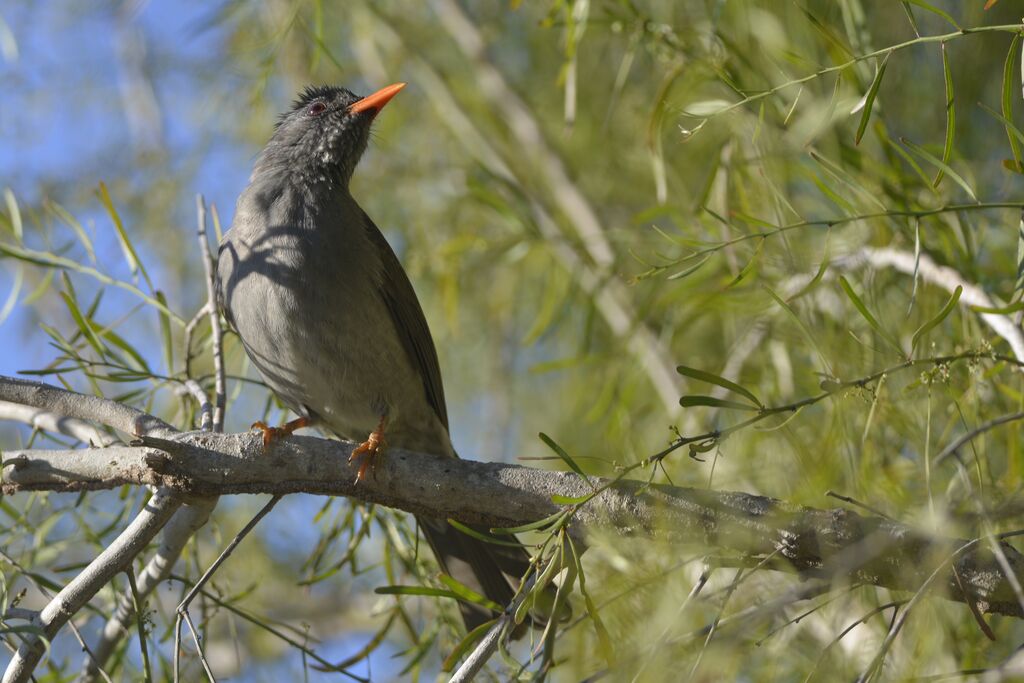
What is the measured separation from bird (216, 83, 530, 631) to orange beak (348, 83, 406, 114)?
0.11ft

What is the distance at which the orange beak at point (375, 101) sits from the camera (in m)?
4.41

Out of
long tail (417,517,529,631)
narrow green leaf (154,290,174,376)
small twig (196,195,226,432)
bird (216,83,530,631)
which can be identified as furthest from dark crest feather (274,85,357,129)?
long tail (417,517,529,631)

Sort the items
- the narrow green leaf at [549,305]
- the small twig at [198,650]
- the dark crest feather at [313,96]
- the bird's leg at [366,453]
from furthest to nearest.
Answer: the dark crest feather at [313,96]
the narrow green leaf at [549,305]
the bird's leg at [366,453]
the small twig at [198,650]

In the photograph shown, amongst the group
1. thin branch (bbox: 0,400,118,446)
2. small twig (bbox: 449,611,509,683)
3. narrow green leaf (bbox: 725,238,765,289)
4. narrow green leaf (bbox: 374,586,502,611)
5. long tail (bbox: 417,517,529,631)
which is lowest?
small twig (bbox: 449,611,509,683)

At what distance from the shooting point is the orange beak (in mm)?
4407

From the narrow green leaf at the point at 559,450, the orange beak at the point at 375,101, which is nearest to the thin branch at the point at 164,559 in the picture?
the narrow green leaf at the point at 559,450

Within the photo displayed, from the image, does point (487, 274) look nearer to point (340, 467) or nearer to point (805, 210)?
point (805, 210)

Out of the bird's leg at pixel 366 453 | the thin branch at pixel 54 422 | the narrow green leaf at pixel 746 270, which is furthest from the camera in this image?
the thin branch at pixel 54 422

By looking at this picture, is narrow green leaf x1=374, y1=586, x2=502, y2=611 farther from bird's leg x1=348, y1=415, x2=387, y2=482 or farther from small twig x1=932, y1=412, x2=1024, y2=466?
small twig x1=932, y1=412, x2=1024, y2=466

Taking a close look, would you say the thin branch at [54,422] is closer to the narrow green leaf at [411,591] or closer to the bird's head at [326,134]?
the narrow green leaf at [411,591]

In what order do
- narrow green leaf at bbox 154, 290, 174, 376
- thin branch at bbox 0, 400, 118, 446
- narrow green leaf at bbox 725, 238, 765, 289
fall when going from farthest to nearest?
1. narrow green leaf at bbox 154, 290, 174, 376
2. thin branch at bbox 0, 400, 118, 446
3. narrow green leaf at bbox 725, 238, 765, 289

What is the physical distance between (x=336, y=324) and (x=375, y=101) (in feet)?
4.02

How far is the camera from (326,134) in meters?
4.51

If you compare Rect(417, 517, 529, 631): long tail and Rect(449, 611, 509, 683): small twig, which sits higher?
Rect(417, 517, 529, 631): long tail
